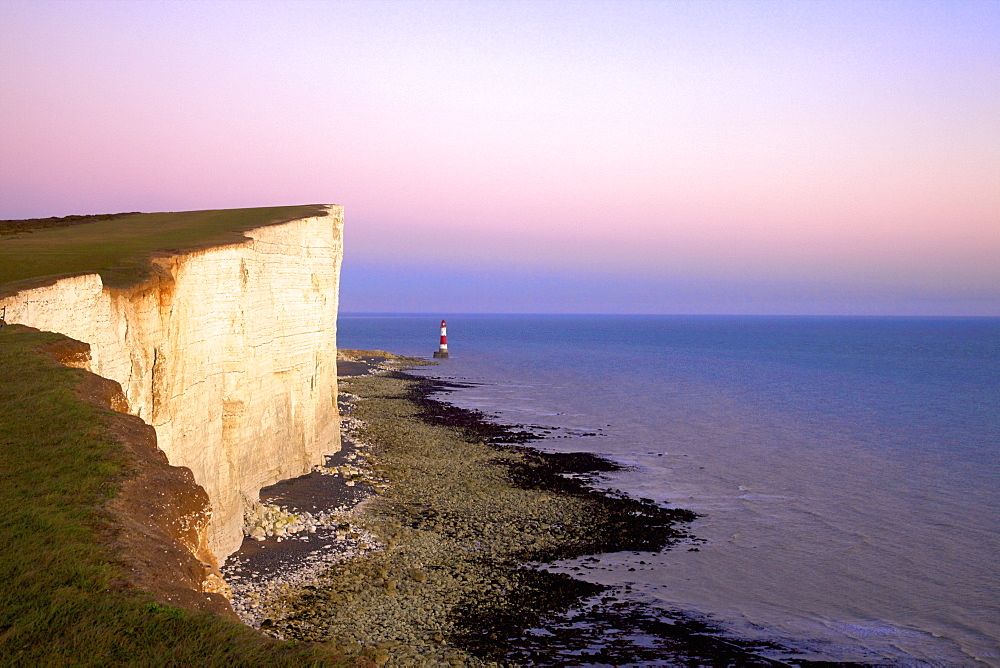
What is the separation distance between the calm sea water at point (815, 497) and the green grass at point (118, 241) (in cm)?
1071

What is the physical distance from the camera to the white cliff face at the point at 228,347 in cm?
1058

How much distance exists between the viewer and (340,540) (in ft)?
52.6

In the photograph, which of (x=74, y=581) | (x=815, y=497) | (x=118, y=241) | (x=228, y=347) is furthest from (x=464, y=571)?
(x=815, y=497)

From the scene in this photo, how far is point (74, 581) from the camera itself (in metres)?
5.05

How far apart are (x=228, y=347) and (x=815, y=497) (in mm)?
18082

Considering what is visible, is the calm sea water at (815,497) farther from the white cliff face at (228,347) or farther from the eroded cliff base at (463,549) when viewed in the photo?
the white cliff face at (228,347)

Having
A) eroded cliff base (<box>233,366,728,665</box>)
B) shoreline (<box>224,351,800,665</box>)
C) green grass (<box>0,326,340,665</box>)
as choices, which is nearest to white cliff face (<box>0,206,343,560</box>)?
shoreline (<box>224,351,800,665</box>)

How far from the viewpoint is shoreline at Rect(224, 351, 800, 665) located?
1178 centimetres

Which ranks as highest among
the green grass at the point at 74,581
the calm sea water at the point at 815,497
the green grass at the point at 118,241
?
the green grass at the point at 118,241

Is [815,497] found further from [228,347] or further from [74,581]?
[74,581]

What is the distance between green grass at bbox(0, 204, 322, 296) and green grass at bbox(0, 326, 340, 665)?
3.93 metres

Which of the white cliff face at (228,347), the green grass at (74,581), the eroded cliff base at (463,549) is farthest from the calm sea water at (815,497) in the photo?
the green grass at (74,581)

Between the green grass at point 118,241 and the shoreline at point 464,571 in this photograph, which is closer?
the shoreline at point 464,571

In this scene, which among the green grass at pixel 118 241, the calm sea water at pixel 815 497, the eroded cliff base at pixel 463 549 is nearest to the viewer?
the eroded cliff base at pixel 463 549
